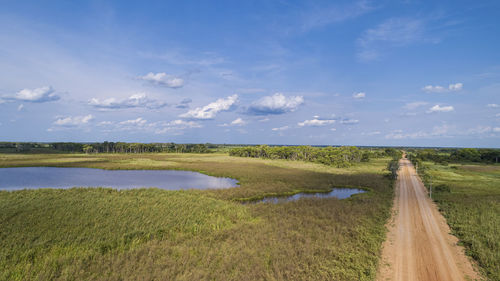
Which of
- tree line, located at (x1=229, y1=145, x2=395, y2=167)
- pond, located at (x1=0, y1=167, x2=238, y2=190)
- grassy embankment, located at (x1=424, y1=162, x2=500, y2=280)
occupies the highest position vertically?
tree line, located at (x1=229, y1=145, x2=395, y2=167)

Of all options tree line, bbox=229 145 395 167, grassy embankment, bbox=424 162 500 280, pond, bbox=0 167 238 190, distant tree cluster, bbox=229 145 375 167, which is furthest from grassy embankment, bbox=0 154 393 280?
tree line, bbox=229 145 395 167

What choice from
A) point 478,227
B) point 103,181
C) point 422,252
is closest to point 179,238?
point 422,252

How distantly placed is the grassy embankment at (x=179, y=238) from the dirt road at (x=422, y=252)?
939 mm

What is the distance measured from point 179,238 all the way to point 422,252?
1573 centimetres

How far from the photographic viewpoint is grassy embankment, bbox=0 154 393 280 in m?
11.0

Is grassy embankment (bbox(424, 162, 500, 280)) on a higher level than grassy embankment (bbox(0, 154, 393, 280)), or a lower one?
lower

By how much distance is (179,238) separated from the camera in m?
15.3

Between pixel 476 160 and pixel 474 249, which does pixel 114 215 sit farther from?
pixel 476 160

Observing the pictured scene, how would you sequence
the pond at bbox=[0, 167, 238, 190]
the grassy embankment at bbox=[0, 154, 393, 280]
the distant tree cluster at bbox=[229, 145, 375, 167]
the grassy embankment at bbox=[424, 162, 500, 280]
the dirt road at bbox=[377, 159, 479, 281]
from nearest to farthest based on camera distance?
the grassy embankment at bbox=[0, 154, 393, 280]
the dirt road at bbox=[377, 159, 479, 281]
the grassy embankment at bbox=[424, 162, 500, 280]
the pond at bbox=[0, 167, 238, 190]
the distant tree cluster at bbox=[229, 145, 375, 167]

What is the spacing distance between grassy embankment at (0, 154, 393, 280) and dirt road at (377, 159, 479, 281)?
3.08 feet

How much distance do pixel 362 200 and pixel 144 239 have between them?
25359mm

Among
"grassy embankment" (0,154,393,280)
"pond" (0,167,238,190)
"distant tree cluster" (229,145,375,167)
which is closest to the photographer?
"grassy embankment" (0,154,393,280)

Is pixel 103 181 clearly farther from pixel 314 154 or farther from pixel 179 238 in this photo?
pixel 314 154

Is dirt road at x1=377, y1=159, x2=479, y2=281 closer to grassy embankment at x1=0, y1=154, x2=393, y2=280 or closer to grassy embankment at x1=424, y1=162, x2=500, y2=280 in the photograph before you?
grassy embankment at x1=424, y1=162, x2=500, y2=280
